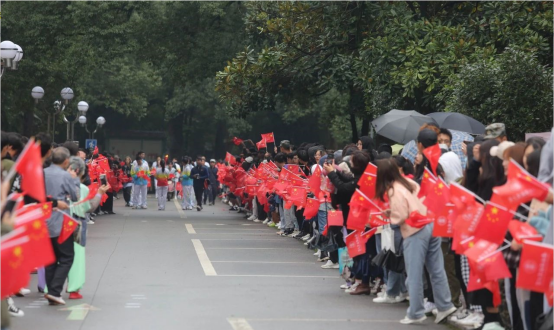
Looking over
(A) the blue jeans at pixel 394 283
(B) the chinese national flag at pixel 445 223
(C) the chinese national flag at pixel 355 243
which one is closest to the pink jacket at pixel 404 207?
(B) the chinese national flag at pixel 445 223

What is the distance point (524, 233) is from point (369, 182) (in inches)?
160

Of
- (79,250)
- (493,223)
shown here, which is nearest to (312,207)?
(79,250)

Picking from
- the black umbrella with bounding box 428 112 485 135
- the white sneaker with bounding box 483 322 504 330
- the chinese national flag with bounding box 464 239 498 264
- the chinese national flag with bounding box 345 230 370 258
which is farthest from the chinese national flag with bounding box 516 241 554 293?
the black umbrella with bounding box 428 112 485 135

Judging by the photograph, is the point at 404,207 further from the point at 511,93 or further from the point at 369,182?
the point at 511,93

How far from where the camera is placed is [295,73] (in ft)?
93.2

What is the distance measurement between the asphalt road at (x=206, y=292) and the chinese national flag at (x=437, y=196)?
127cm

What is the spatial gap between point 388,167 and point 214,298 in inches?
114

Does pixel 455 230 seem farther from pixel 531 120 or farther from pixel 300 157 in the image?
pixel 300 157

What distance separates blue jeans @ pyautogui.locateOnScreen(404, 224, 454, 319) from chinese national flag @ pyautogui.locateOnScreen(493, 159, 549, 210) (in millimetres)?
2535

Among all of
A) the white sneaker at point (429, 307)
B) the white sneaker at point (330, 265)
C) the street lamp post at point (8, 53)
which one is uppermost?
the street lamp post at point (8, 53)

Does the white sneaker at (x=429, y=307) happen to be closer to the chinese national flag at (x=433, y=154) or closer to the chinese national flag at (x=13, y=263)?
the chinese national flag at (x=433, y=154)

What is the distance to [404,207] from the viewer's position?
33.2 feet

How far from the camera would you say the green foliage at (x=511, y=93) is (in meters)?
17.9

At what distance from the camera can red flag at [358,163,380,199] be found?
455 inches
